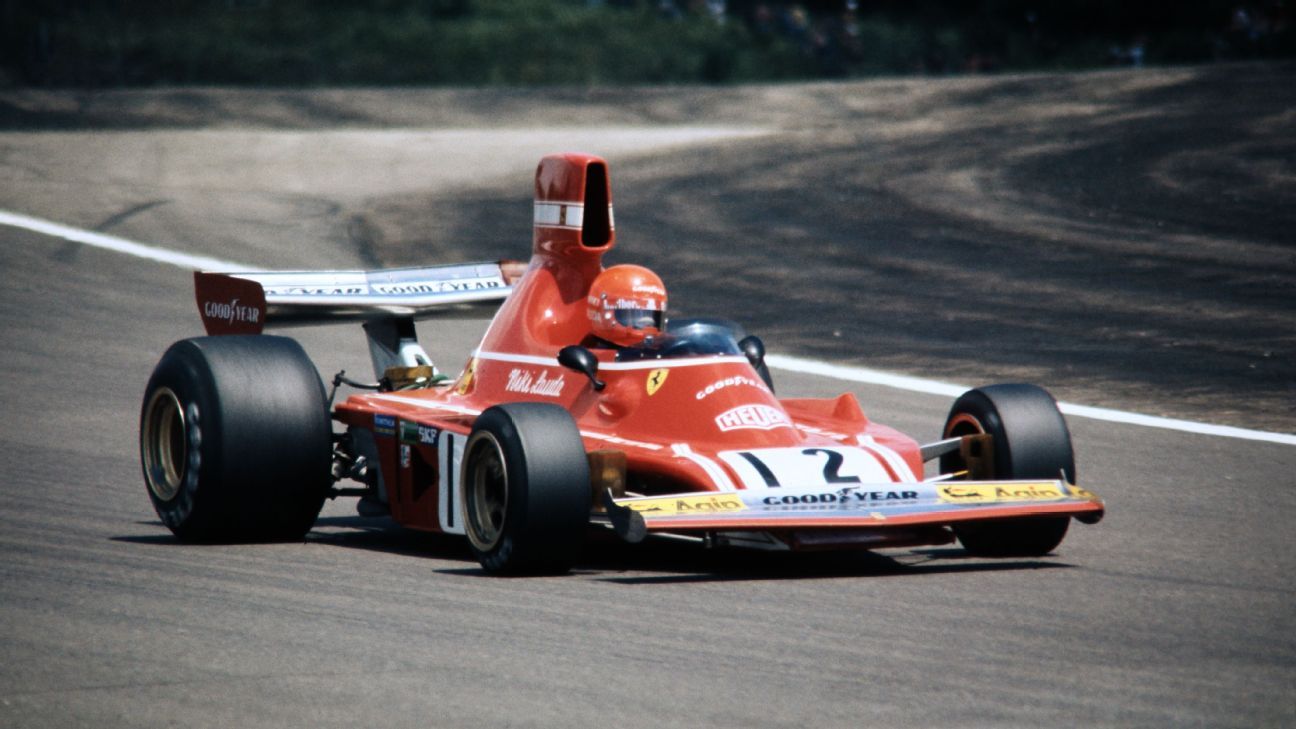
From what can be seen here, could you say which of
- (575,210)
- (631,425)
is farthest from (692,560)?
(575,210)

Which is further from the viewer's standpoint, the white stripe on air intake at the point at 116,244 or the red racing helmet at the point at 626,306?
the white stripe on air intake at the point at 116,244

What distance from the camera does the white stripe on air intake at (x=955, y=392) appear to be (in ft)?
44.9

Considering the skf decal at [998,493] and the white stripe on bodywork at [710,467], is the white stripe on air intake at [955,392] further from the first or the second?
the white stripe on bodywork at [710,467]

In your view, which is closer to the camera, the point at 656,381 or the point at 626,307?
the point at 656,381

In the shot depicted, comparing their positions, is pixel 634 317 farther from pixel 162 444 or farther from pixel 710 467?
pixel 162 444

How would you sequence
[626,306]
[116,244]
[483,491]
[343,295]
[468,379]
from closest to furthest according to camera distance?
[483,491] < [626,306] < [468,379] < [343,295] < [116,244]

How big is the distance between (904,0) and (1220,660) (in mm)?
50140

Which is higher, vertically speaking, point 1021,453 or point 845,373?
point 1021,453

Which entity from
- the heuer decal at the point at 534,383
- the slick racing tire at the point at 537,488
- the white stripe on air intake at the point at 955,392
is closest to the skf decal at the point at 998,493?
the slick racing tire at the point at 537,488

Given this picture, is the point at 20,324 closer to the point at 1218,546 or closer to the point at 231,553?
the point at 231,553

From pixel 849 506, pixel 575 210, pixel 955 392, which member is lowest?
pixel 955 392

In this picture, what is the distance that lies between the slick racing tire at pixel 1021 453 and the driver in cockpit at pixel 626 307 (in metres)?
1.58

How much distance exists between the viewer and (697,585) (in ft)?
27.9

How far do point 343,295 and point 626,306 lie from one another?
85.7 inches
